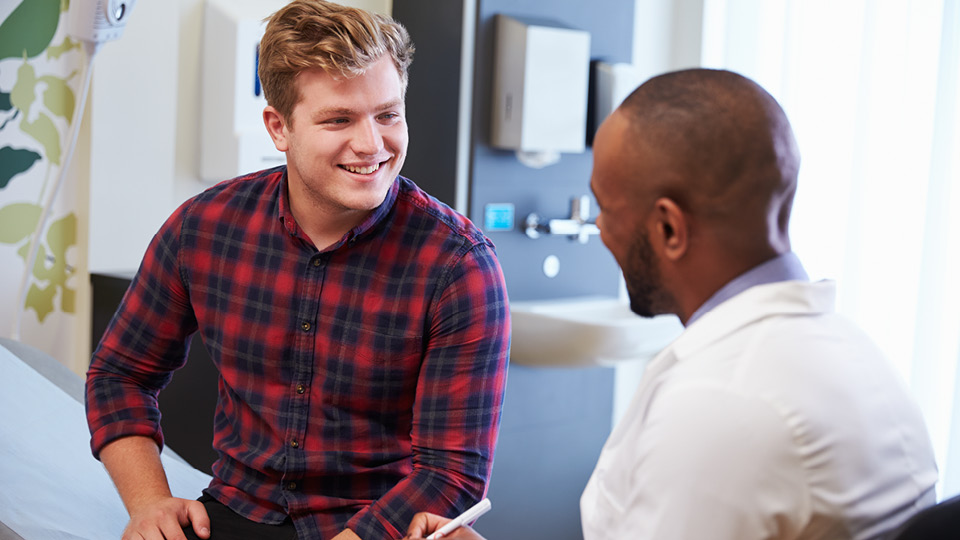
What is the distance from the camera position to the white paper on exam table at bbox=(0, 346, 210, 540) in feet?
4.42

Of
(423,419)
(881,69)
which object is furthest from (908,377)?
(423,419)

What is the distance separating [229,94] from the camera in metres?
2.20

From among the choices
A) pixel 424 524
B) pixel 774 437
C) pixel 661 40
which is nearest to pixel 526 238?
pixel 661 40

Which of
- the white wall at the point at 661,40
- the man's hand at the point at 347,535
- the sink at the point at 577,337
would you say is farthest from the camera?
the white wall at the point at 661,40

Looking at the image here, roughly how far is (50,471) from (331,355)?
0.56m

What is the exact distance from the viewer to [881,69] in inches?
92.9

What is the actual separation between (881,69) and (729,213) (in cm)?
182

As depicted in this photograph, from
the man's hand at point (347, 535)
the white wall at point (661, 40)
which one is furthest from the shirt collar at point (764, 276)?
the white wall at point (661, 40)

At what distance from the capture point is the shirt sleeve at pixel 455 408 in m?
1.22

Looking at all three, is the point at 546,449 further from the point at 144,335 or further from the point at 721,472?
the point at 721,472

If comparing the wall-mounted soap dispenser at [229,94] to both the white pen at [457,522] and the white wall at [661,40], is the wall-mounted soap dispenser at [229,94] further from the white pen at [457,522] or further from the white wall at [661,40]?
the white pen at [457,522]

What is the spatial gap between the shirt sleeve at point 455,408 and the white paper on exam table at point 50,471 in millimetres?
443

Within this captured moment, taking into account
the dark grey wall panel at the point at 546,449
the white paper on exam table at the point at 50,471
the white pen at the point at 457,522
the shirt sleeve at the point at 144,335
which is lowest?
the dark grey wall panel at the point at 546,449

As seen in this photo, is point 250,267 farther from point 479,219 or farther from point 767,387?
point 479,219
